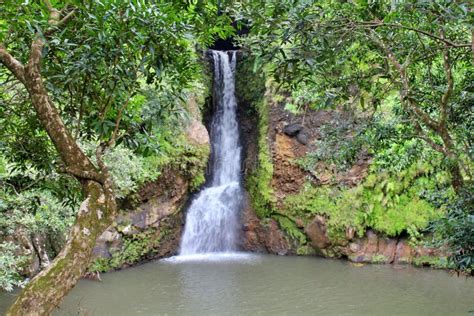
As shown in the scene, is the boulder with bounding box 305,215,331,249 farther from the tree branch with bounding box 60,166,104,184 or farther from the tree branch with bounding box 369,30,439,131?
the tree branch with bounding box 60,166,104,184

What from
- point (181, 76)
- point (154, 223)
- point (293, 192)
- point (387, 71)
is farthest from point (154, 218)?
point (387, 71)

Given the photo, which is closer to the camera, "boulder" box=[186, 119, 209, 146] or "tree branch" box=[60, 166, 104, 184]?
"tree branch" box=[60, 166, 104, 184]

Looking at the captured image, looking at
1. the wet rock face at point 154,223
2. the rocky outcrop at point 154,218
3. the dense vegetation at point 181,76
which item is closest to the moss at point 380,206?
the rocky outcrop at point 154,218

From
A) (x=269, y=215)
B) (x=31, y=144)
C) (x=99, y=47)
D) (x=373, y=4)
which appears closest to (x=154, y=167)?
(x=269, y=215)

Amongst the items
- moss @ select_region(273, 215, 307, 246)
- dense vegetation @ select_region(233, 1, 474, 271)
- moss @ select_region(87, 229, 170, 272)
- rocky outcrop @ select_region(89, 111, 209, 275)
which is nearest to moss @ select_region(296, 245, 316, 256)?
moss @ select_region(273, 215, 307, 246)

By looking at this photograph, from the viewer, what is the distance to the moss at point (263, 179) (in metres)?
13.2

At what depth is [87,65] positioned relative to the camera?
3305mm

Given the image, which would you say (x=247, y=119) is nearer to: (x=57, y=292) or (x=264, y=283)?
(x=264, y=283)

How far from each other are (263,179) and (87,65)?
10508mm

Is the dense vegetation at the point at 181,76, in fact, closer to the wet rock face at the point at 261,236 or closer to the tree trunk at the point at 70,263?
the tree trunk at the point at 70,263

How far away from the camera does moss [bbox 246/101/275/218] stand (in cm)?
1322

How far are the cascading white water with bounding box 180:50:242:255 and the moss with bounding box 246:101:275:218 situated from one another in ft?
1.80

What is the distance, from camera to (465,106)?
412 cm

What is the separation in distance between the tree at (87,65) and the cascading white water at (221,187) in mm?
9399
